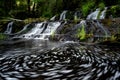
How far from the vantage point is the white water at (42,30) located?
16.5 m

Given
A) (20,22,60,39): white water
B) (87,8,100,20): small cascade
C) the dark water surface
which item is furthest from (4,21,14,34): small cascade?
the dark water surface

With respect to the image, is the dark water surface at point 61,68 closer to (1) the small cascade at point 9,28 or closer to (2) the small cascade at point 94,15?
(2) the small cascade at point 94,15

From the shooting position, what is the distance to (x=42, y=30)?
17562 millimetres

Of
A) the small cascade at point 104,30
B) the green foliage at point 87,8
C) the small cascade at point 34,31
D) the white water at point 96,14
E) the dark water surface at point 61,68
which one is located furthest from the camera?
the green foliage at point 87,8

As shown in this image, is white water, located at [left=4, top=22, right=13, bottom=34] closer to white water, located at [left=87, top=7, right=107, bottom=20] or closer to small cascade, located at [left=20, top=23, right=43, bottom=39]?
small cascade, located at [left=20, top=23, right=43, bottom=39]

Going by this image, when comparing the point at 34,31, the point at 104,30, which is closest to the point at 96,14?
the point at 34,31

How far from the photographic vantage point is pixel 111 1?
76.4 feet

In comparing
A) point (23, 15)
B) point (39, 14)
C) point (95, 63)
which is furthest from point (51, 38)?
point (39, 14)

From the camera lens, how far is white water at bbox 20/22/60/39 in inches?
649

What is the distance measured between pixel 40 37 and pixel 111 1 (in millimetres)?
10739

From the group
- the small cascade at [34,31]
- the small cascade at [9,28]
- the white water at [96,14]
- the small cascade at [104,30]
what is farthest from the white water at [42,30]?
the white water at [96,14]

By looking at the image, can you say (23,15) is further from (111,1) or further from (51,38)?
(51,38)

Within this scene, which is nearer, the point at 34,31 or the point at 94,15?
the point at 34,31

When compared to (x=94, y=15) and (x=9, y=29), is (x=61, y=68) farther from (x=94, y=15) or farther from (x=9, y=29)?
(x=9, y=29)
